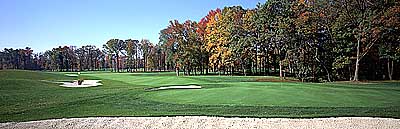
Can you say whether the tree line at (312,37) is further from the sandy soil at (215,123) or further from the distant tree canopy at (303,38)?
the sandy soil at (215,123)

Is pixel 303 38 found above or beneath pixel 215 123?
above

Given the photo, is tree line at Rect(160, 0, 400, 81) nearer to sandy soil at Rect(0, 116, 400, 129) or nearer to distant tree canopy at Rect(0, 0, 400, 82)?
distant tree canopy at Rect(0, 0, 400, 82)

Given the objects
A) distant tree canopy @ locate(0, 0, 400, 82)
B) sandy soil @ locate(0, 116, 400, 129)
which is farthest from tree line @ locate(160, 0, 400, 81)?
sandy soil @ locate(0, 116, 400, 129)

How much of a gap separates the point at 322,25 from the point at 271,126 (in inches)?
1050

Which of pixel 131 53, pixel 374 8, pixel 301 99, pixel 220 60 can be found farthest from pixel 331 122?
pixel 131 53

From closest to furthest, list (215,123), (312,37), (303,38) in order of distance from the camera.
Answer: (215,123) → (303,38) → (312,37)

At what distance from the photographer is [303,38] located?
110ft

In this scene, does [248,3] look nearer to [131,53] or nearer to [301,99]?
[301,99]

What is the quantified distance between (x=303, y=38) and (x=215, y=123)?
2691 centimetres

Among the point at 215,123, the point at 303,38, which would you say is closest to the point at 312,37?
the point at 303,38

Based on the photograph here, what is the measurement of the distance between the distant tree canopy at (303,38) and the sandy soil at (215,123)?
21.6m

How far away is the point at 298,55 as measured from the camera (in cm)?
3375

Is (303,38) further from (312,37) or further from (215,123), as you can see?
(215,123)

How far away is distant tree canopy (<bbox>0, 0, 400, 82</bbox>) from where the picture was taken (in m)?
29.5
